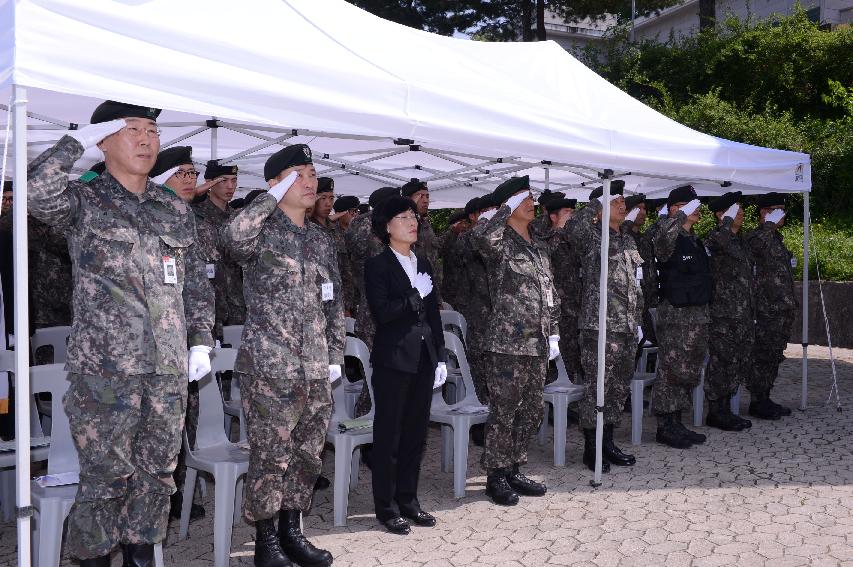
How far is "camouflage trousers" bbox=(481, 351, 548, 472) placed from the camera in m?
4.84

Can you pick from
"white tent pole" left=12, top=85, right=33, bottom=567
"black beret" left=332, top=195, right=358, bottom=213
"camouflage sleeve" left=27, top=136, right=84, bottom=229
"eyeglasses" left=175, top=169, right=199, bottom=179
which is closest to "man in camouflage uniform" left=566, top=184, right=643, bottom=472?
"eyeglasses" left=175, top=169, right=199, bottom=179

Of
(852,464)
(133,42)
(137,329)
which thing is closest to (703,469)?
(852,464)

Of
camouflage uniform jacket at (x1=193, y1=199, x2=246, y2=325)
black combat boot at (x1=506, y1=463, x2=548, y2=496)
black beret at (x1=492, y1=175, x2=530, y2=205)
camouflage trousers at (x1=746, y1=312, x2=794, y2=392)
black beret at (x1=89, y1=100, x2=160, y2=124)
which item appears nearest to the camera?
black beret at (x1=89, y1=100, x2=160, y2=124)

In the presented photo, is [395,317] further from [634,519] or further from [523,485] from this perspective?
[634,519]

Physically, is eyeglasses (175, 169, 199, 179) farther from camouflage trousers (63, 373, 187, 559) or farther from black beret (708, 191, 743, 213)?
black beret (708, 191, 743, 213)

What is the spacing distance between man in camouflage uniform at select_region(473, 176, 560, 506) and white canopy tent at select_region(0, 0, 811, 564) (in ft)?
1.62

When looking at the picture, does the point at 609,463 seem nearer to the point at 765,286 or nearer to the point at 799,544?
the point at 799,544

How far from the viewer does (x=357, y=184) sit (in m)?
9.25

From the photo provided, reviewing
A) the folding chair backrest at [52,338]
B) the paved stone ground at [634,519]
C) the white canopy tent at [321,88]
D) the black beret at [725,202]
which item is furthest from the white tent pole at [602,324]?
the folding chair backrest at [52,338]

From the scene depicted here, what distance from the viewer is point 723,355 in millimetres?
7020

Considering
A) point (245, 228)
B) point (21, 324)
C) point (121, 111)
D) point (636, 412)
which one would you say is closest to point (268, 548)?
point (245, 228)

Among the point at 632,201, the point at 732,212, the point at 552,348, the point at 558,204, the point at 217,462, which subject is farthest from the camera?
the point at 732,212

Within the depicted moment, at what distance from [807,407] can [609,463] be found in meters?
3.23

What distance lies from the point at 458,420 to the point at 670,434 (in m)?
2.17
